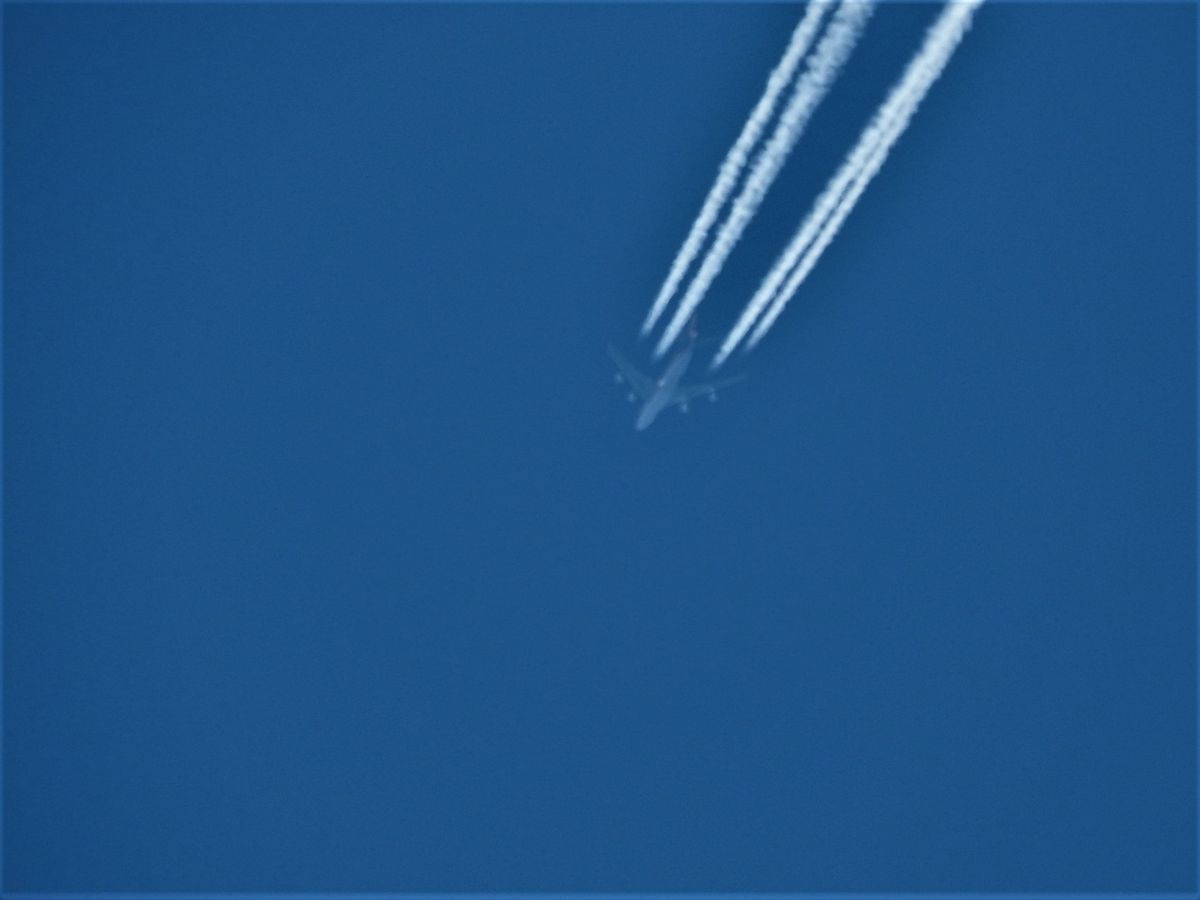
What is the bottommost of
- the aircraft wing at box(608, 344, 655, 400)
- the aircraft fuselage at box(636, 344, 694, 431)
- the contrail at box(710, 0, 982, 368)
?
the aircraft fuselage at box(636, 344, 694, 431)

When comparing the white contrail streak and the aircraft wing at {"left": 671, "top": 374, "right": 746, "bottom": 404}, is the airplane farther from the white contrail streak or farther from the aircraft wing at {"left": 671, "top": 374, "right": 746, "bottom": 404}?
the white contrail streak

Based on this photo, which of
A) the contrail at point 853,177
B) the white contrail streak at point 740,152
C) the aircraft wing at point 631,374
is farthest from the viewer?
the aircraft wing at point 631,374

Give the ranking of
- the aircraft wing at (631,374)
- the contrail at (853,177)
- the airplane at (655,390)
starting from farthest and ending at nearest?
the aircraft wing at (631,374)
the airplane at (655,390)
the contrail at (853,177)

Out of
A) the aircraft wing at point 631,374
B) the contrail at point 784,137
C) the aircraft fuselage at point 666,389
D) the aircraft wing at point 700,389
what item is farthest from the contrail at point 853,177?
the aircraft wing at point 631,374

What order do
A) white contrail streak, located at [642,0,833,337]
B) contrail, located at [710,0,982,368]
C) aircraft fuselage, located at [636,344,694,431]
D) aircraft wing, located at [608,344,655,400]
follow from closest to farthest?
contrail, located at [710,0,982,368], white contrail streak, located at [642,0,833,337], aircraft fuselage, located at [636,344,694,431], aircraft wing, located at [608,344,655,400]

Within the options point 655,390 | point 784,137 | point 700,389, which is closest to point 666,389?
point 655,390

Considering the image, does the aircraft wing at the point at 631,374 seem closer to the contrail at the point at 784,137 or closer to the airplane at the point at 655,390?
the airplane at the point at 655,390

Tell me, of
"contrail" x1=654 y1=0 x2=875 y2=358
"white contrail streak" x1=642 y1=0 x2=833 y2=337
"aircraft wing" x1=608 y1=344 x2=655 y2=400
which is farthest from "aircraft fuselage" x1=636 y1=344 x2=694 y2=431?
"white contrail streak" x1=642 y1=0 x2=833 y2=337

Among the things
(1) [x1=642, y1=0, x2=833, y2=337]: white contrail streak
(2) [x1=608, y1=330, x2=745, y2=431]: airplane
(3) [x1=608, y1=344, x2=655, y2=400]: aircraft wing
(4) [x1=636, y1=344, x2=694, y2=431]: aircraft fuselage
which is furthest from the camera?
(3) [x1=608, y1=344, x2=655, y2=400]: aircraft wing
